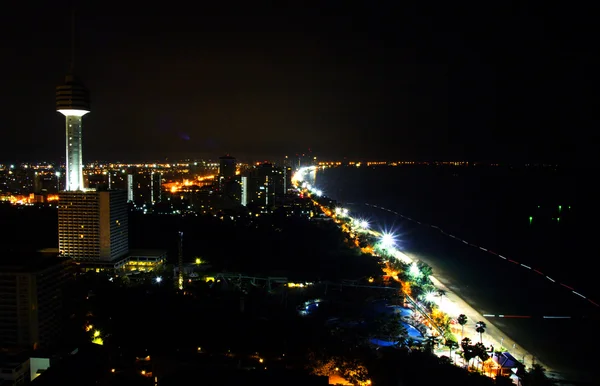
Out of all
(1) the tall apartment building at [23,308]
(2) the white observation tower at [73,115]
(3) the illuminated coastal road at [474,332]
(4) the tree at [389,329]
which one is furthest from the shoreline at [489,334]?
(2) the white observation tower at [73,115]

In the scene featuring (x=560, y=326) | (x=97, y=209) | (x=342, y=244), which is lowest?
(x=560, y=326)

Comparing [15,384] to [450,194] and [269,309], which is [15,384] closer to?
[269,309]

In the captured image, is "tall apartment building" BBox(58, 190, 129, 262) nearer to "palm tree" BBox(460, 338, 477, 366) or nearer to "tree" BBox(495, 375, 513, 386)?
"palm tree" BBox(460, 338, 477, 366)

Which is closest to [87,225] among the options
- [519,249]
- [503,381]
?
[503,381]

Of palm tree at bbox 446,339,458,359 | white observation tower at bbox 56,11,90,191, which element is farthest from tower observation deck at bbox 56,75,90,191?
palm tree at bbox 446,339,458,359

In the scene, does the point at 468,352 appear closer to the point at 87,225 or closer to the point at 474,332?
the point at 474,332

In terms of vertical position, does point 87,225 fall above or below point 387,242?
above

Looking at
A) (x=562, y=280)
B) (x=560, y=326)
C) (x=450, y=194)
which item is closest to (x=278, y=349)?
(x=560, y=326)
